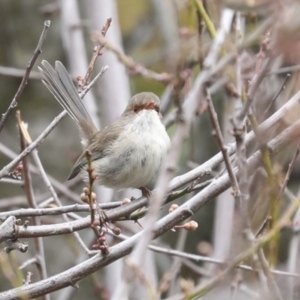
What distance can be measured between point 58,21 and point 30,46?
0.43m

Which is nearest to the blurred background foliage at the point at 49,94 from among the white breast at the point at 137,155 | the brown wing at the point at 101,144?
the brown wing at the point at 101,144

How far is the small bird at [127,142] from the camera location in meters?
3.23

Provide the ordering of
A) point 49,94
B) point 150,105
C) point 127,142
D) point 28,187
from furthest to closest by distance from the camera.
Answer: point 49,94, point 150,105, point 127,142, point 28,187

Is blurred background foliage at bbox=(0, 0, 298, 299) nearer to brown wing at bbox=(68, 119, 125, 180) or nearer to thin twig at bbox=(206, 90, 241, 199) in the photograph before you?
brown wing at bbox=(68, 119, 125, 180)

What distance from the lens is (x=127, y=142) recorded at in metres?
3.36

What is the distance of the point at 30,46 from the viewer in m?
6.50

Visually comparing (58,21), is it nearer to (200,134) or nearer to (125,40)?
(125,40)

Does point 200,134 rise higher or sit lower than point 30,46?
lower

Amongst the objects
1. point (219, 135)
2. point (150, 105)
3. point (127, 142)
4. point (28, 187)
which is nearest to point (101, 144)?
point (127, 142)

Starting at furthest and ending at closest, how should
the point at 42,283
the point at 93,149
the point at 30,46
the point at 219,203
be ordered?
the point at 30,46 < the point at 219,203 < the point at 93,149 < the point at 42,283

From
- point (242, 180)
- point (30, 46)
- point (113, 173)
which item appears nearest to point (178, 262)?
point (113, 173)

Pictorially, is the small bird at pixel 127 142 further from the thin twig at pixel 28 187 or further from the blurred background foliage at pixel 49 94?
the blurred background foliage at pixel 49 94

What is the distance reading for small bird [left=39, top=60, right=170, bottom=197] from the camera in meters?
3.23

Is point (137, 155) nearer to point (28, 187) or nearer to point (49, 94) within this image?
point (28, 187)
